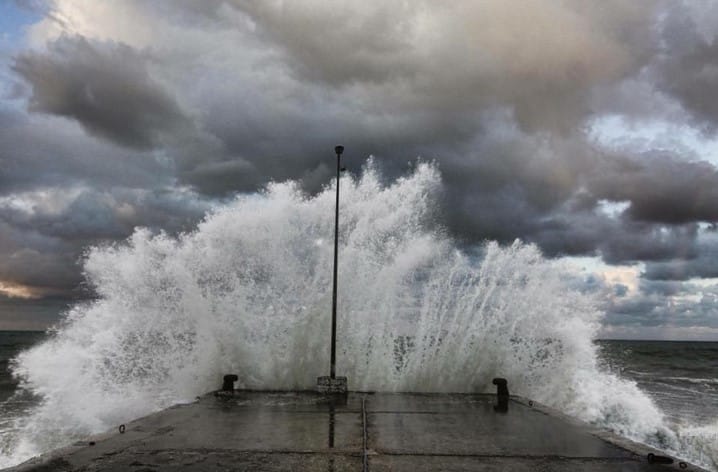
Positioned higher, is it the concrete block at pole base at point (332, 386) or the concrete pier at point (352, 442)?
the concrete block at pole base at point (332, 386)

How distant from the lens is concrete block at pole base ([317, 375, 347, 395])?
586 inches

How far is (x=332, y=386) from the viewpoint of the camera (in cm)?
1489

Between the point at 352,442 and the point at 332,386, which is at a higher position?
the point at 332,386

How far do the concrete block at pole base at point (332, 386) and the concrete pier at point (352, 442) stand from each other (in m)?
2.04

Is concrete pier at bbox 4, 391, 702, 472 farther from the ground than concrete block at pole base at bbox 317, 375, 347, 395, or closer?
closer

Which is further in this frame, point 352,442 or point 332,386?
point 332,386

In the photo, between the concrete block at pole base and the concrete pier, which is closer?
the concrete pier

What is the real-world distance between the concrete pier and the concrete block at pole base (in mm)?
2038

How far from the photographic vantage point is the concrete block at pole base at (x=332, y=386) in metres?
14.9

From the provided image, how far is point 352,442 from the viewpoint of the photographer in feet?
27.3

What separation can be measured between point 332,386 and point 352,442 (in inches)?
263

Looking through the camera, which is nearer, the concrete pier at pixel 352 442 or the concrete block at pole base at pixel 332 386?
the concrete pier at pixel 352 442

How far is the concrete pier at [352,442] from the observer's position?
7.03 metres

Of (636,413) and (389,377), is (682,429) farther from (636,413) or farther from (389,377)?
(389,377)
